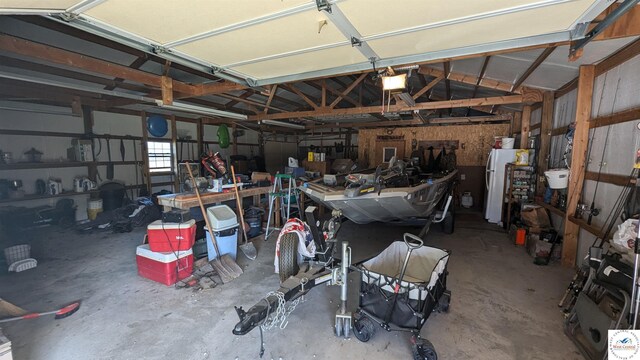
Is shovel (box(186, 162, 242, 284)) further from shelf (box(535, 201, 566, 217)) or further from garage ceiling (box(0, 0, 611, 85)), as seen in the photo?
shelf (box(535, 201, 566, 217))

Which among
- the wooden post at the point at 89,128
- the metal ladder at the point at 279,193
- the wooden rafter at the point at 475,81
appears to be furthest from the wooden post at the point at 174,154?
the wooden rafter at the point at 475,81

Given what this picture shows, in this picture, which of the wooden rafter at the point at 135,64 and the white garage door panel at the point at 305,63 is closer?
the white garage door panel at the point at 305,63

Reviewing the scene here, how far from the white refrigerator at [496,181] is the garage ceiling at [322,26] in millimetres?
4519

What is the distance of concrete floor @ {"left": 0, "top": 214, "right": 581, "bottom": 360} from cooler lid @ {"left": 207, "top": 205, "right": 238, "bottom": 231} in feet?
2.14

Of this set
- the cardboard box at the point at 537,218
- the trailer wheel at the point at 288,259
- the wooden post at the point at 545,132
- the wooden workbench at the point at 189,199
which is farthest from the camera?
the wooden post at the point at 545,132

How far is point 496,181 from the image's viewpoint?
5.97m

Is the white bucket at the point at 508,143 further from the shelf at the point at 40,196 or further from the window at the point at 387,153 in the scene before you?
the shelf at the point at 40,196

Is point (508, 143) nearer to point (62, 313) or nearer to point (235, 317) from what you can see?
point (235, 317)

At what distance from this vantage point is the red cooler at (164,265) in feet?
10.4

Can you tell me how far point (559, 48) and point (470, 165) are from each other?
5.92 m

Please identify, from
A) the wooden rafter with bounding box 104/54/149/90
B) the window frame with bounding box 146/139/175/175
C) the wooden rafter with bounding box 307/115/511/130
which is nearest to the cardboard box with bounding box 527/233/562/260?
the wooden rafter with bounding box 307/115/511/130

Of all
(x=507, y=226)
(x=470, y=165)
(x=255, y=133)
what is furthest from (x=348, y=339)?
(x=255, y=133)

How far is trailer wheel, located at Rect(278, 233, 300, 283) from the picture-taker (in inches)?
118

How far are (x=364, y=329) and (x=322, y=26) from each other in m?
2.41
